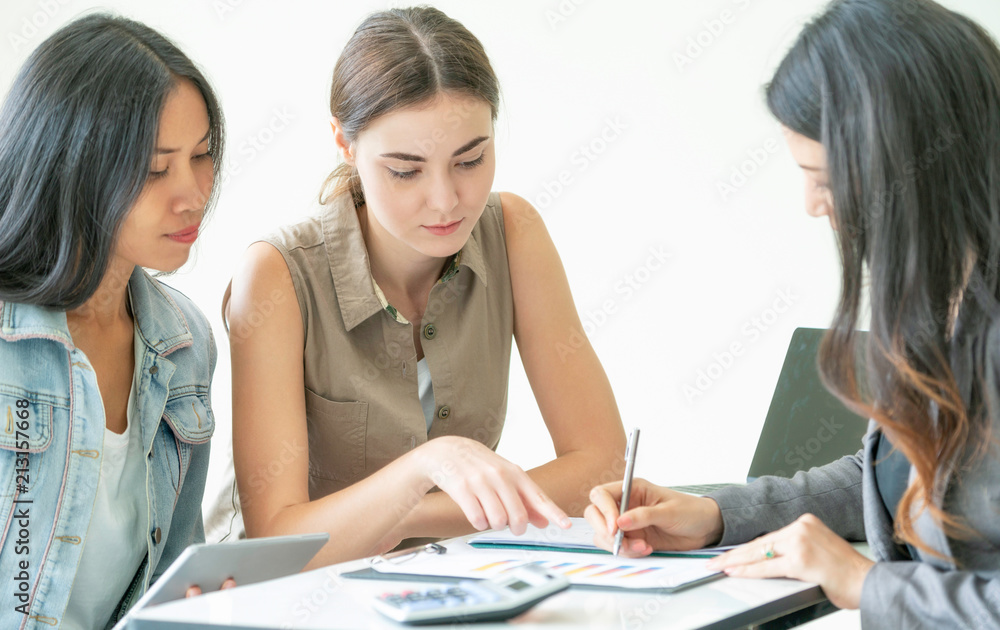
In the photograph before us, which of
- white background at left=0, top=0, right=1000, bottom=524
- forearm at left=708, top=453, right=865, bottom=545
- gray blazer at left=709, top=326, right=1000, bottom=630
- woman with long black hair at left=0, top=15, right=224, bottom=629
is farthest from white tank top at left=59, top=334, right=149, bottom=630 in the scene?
white background at left=0, top=0, right=1000, bottom=524

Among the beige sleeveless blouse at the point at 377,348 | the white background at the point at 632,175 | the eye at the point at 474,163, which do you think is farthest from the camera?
the white background at the point at 632,175

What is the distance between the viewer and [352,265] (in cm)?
152

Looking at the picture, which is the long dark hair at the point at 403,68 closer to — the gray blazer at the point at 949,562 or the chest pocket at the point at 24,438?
the chest pocket at the point at 24,438

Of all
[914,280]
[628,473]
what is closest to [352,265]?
[628,473]

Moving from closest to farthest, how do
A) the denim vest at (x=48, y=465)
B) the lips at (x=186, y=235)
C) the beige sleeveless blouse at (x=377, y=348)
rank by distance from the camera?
the denim vest at (x=48, y=465) → the lips at (x=186, y=235) → the beige sleeveless blouse at (x=377, y=348)

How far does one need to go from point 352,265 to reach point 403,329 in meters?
0.14

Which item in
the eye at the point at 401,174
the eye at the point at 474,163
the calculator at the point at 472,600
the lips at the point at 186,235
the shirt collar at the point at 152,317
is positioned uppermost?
the eye at the point at 474,163

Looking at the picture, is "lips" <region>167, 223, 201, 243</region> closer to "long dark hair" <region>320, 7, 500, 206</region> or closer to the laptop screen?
"long dark hair" <region>320, 7, 500, 206</region>

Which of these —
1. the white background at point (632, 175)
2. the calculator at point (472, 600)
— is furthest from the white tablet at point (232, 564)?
the white background at point (632, 175)

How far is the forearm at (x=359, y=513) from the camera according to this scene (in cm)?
119

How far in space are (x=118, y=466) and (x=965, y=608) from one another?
3.44 ft

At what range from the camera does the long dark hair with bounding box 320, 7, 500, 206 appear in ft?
4.40

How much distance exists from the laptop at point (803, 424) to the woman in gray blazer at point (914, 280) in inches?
19.6

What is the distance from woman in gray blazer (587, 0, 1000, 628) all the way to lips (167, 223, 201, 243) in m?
0.84
